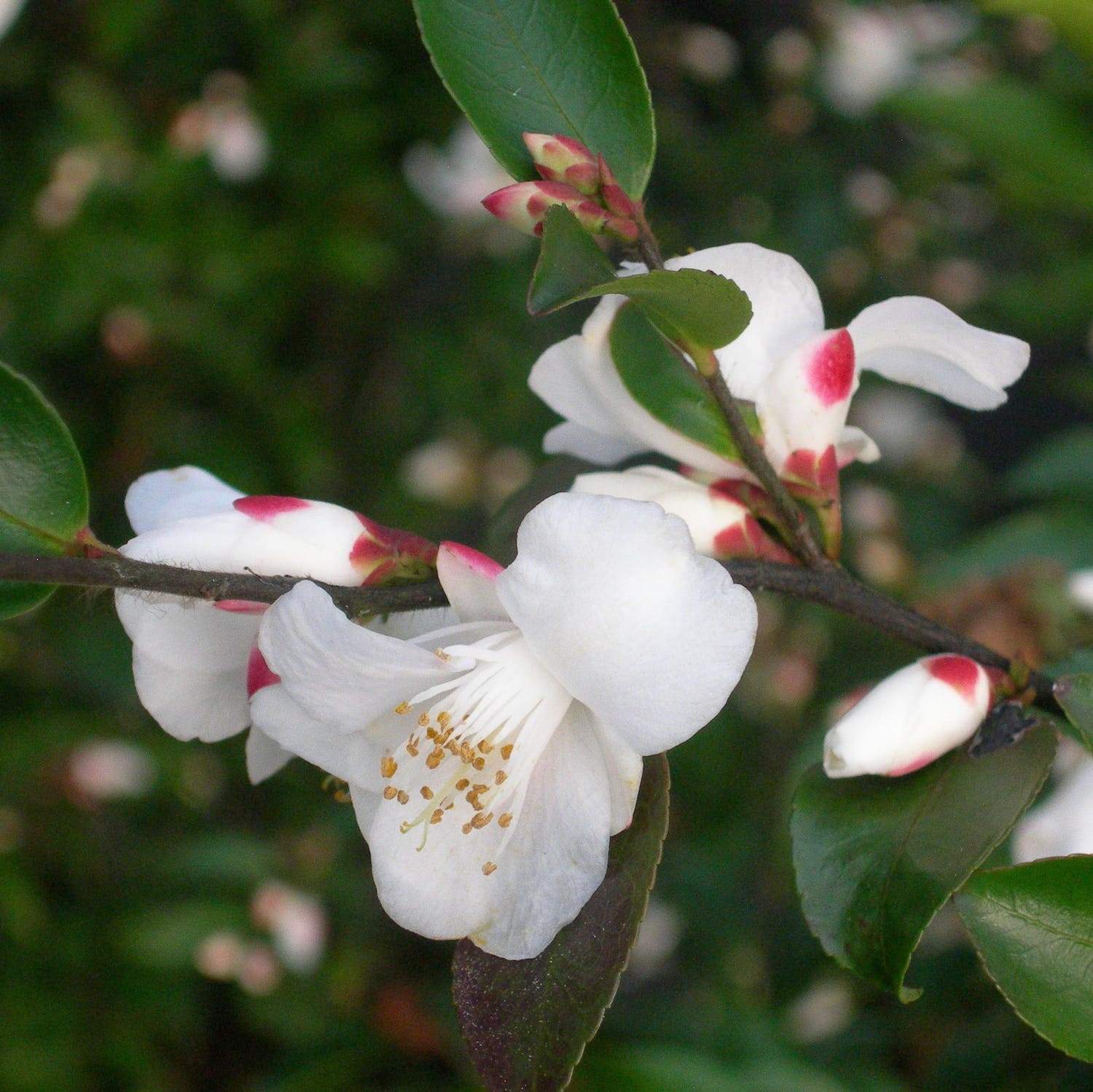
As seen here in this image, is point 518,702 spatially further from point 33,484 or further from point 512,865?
point 33,484

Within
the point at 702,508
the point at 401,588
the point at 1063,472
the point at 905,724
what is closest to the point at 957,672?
the point at 905,724

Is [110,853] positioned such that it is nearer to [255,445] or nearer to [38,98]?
[255,445]

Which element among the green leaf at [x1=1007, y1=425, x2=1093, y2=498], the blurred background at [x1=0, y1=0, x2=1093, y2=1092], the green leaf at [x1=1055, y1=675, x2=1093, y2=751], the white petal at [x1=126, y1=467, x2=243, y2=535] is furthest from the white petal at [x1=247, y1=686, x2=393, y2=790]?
the green leaf at [x1=1007, y1=425, x2=1093, y2=498]

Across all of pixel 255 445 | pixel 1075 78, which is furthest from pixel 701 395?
pixel 255 445

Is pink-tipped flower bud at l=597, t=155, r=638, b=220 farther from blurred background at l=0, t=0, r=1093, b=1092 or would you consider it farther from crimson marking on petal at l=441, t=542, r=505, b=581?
blurred background at l=0, t=0, r=1093, b=1092

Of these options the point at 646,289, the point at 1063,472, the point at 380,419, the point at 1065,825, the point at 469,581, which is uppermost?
the point at 646,289

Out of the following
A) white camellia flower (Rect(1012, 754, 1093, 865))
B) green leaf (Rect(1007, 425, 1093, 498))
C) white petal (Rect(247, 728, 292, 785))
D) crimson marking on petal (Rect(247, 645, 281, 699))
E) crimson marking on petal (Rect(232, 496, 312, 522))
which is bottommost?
green leaf (Rect(1007, 425, 1093, 498))
